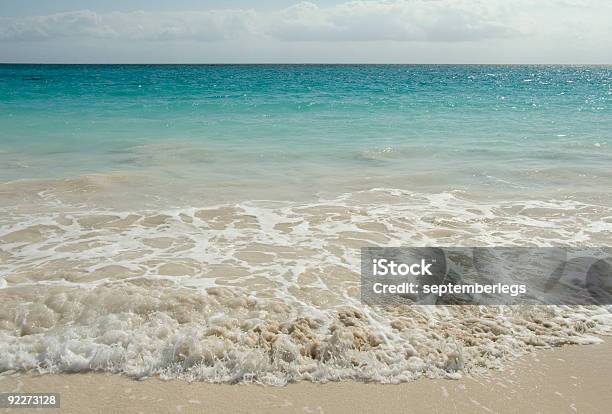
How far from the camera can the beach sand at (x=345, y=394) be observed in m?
3.67

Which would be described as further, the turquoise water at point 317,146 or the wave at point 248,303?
the turquoise water at point 317,146

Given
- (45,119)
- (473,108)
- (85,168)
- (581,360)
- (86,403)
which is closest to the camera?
(86,403)

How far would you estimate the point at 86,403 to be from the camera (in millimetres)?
3686

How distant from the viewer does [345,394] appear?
3838 millimetres

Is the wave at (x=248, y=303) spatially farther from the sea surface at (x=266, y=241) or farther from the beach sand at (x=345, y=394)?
the beach sand at (x=345, y=394)

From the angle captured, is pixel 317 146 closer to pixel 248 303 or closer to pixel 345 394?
pixel 248 303

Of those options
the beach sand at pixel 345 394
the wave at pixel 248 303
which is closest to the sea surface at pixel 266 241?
the wave at pixel 248 303

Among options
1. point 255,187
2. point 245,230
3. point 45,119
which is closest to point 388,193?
point 255,187

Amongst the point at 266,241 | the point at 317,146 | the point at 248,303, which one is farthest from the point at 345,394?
the point at 317,146

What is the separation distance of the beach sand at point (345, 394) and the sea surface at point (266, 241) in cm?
14

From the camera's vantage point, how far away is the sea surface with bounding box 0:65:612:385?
4.29 meters

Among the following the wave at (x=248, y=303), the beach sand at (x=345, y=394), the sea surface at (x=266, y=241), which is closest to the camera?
the beach sand at (x=345, y=394)

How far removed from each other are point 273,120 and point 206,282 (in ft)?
53.3

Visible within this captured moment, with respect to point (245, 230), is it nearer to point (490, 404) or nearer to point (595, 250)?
point (490, 404)
